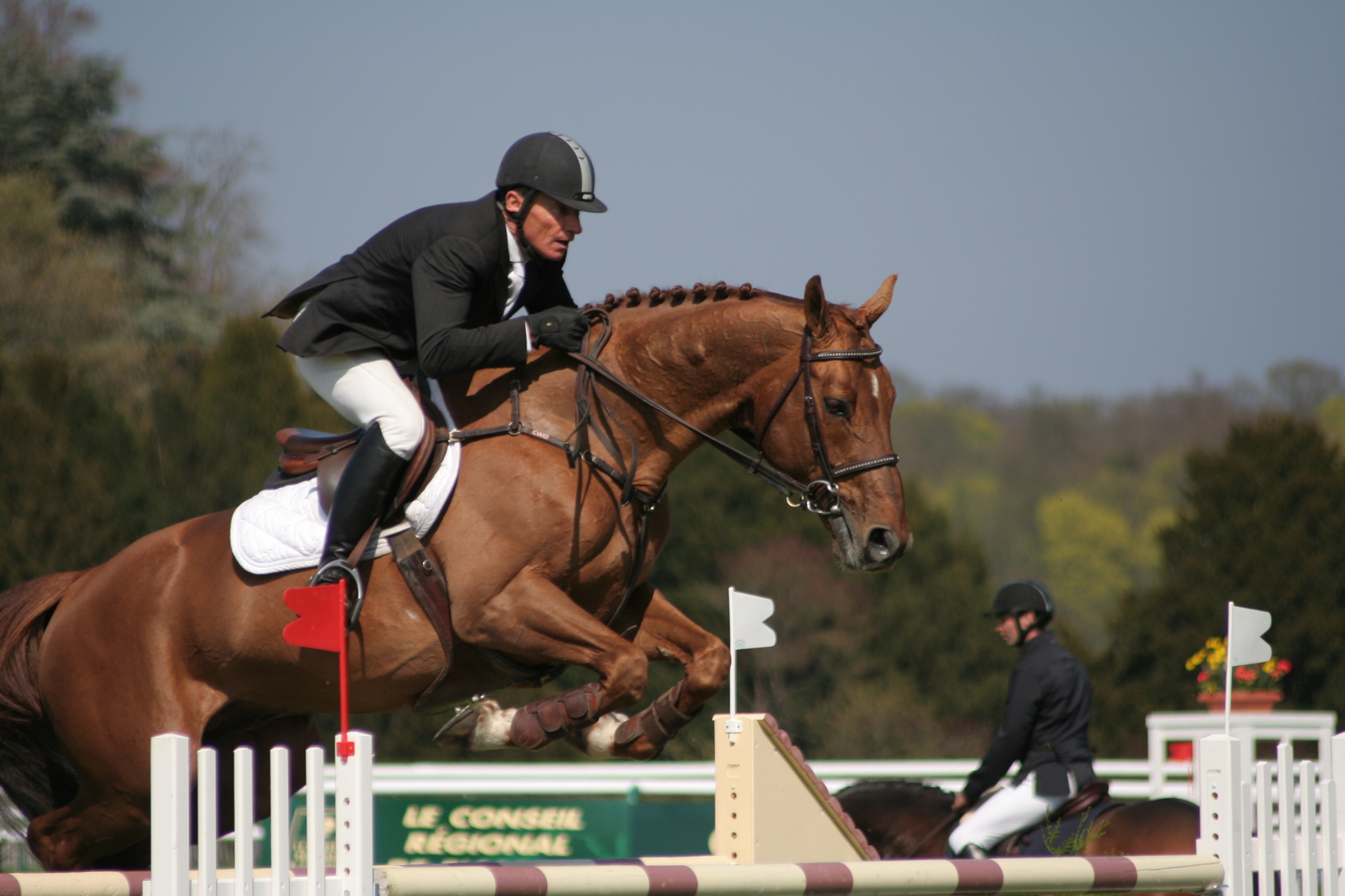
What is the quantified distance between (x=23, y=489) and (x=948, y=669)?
12.2 m

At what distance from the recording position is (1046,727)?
6.20m

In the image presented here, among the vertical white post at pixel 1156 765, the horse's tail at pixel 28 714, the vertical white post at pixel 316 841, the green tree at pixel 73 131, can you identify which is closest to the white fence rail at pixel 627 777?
the vertical white post at pixel 1156 765

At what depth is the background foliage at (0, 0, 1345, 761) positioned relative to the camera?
17438 millimetres

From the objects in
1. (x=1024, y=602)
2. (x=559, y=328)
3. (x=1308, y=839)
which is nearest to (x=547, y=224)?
(x=559, y=328)

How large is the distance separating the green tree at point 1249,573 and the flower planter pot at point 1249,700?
5949mm

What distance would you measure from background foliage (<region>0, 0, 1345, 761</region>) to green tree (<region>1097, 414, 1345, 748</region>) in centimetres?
3

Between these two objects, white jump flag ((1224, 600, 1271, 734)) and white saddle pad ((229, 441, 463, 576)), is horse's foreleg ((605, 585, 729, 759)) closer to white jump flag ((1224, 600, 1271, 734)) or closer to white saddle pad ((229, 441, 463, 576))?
white saddle pad ((229, 441, 463, 576))

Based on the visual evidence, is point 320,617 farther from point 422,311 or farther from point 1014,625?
point 1014,625

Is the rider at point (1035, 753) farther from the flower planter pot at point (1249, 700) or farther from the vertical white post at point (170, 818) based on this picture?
the flower planter pot at point (1249, 700)

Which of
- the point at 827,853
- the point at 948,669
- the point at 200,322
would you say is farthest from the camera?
the point at 200,322

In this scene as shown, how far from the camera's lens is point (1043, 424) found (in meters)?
43.4

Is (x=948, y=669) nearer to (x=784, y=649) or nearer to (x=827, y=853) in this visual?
(x=784, y=649)

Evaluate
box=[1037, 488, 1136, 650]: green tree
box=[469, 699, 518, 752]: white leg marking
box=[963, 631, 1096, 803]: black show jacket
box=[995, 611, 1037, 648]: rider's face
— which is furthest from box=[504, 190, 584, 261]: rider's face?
box=[1037, 488, 1136, 650]: green tree

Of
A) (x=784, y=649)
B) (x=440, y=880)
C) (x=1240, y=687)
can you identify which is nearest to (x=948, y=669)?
(x=784, y=649)
